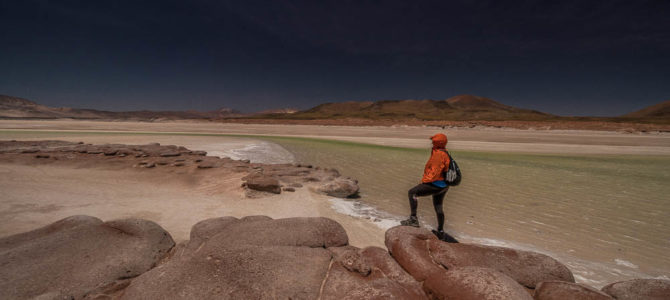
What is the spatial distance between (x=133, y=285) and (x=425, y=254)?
11.8 ft

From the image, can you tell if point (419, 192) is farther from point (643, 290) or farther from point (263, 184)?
point (263, 184)

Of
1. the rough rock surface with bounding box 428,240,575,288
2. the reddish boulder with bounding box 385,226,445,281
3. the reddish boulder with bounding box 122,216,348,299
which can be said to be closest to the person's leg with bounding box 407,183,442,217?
the reddish boulder with bounding box 385,226,445,281

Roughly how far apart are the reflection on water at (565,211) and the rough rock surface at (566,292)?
251 cm

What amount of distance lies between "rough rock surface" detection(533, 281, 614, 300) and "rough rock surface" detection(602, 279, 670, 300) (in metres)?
0.64

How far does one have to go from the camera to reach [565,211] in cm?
784

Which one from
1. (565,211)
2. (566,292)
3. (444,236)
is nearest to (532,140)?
(565,211)

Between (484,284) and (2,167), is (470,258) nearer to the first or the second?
(484,284)

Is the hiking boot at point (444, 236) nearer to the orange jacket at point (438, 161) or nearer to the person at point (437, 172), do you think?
the person at point (437, 172)

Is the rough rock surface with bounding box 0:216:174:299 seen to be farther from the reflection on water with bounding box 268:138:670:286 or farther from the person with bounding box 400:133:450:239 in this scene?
the reflection on water with bounding box 268:138:670:286

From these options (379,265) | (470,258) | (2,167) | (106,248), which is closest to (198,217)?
(106,248)

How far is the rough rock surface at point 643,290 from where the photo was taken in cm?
286

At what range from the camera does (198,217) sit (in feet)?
21.5

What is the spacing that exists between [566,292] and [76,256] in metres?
5.86

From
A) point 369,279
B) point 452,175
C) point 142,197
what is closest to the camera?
point 369,279
